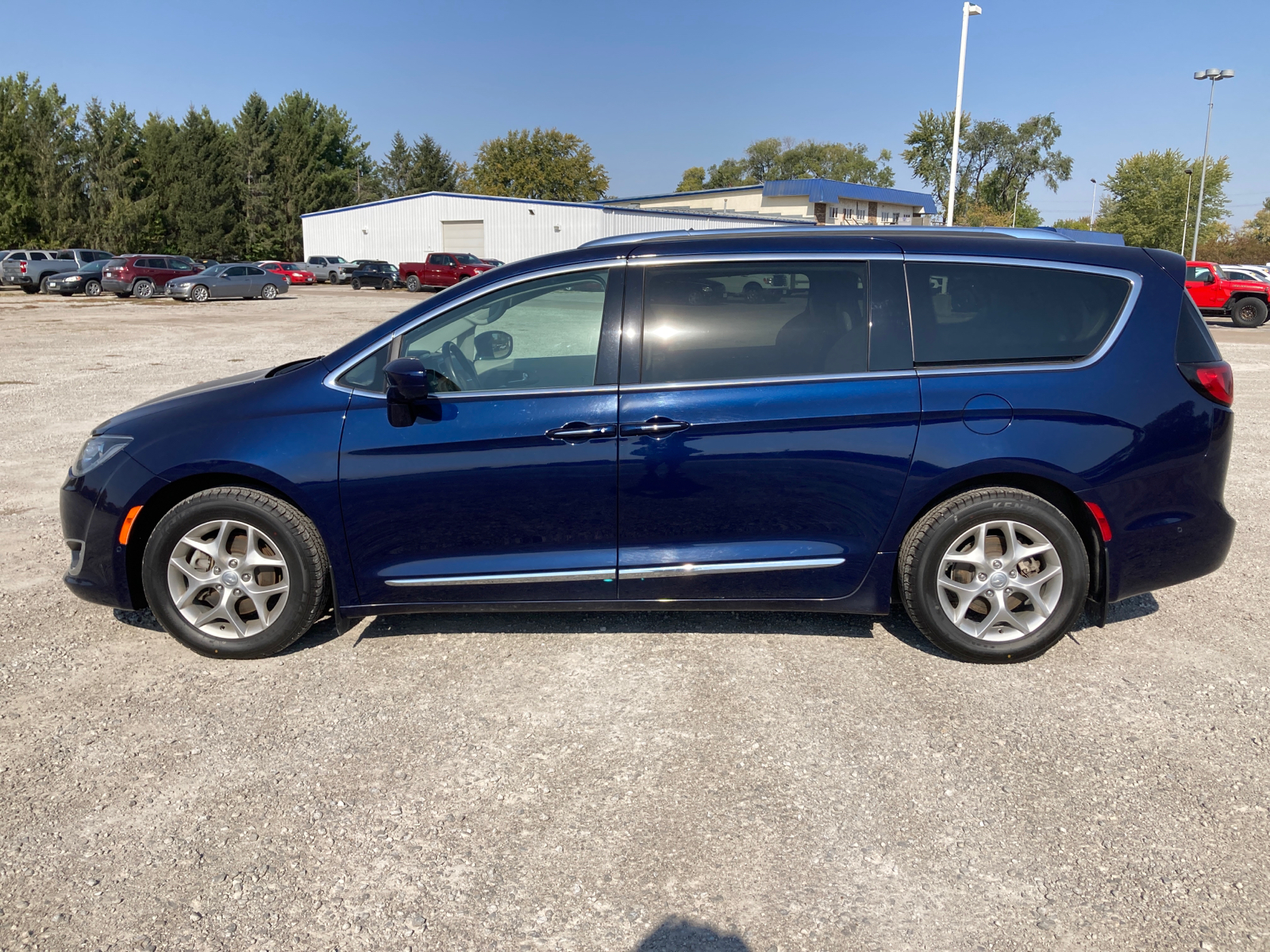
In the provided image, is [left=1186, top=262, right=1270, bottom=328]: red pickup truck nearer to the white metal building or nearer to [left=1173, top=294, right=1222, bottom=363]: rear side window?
the white metal building

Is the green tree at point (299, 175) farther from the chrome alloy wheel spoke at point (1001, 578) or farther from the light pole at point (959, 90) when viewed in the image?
the chrome alloy wheel spoke at point (1001, 578)

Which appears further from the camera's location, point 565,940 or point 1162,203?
point 1162,203

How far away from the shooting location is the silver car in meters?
35.4

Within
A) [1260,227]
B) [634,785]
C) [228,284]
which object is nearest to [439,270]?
[228,284]

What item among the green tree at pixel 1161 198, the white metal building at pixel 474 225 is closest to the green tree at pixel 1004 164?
the green tree at pixel 1161 198

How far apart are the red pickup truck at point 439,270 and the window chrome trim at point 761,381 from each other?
41278 mm

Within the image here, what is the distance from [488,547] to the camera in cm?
412

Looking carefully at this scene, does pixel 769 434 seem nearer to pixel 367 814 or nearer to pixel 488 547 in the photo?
pixel 488 547

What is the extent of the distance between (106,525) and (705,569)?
2.57 metres

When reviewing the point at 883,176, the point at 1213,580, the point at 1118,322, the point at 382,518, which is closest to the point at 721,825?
the point at 382,518

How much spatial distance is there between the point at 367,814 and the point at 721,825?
1.11 m

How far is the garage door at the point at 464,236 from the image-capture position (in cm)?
5569

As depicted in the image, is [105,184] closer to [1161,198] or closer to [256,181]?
[256,181]

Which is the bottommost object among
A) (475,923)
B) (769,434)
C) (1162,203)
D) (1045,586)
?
(475,923)
